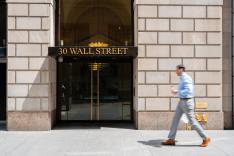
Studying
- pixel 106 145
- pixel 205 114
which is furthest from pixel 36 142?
pixel 205 114

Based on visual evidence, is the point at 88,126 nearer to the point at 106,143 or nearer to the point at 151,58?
the point at 106,143

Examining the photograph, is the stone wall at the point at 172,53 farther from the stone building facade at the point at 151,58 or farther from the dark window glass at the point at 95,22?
the dark window glass at the point at 95,22

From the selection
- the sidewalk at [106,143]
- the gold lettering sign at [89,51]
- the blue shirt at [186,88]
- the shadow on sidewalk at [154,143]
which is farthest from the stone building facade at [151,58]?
the blue shirt at [186,88]

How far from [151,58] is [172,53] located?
70 centimetres

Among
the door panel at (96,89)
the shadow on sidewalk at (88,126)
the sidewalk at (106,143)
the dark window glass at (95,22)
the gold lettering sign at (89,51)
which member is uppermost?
the dark window glass at (95,22)

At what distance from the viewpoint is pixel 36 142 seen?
10.2m

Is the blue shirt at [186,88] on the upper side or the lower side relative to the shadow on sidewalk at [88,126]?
upper

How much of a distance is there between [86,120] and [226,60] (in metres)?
5.43

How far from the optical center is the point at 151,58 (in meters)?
12.2

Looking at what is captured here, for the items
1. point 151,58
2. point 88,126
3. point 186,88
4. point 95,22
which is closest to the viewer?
point 186,88

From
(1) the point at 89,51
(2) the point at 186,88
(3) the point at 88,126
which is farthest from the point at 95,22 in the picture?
(2) the point at 186,88

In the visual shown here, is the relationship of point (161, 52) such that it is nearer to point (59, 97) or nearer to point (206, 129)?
point (206, 129)

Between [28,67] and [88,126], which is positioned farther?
[88,126]

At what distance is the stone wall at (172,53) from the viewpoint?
12164 mm
